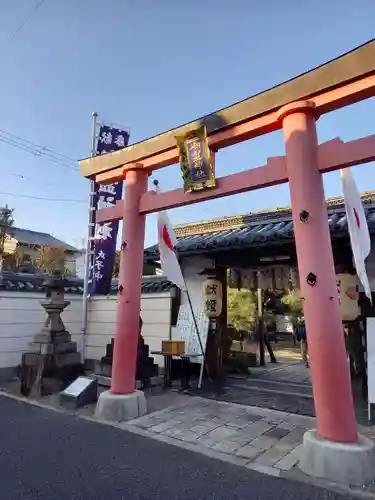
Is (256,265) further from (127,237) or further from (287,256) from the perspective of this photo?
(127,237)

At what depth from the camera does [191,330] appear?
340 inches

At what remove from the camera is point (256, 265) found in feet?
31.2

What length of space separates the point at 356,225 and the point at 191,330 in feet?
17.2

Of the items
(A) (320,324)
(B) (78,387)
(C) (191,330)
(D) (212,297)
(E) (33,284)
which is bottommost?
(B) (78,387)

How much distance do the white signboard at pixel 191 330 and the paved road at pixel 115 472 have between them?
342cm

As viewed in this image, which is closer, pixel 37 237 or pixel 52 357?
pixel 52 357

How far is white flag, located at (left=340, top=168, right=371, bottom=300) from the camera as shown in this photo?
170 inches

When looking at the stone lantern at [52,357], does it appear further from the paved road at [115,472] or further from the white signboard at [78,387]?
the paved road at [115,472]

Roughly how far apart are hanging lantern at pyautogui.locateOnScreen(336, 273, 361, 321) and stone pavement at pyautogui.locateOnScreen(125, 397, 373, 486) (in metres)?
1.91

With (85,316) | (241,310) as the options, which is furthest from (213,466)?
(241,310)

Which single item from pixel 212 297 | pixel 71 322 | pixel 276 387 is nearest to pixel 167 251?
pixel 212 297

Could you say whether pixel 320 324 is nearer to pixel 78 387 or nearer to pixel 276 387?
pixel 276 387

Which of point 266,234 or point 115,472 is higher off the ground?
point 266,234

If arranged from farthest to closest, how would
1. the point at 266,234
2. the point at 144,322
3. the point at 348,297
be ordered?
the point at 144,322, the point at 266,234, the point at 348,297
